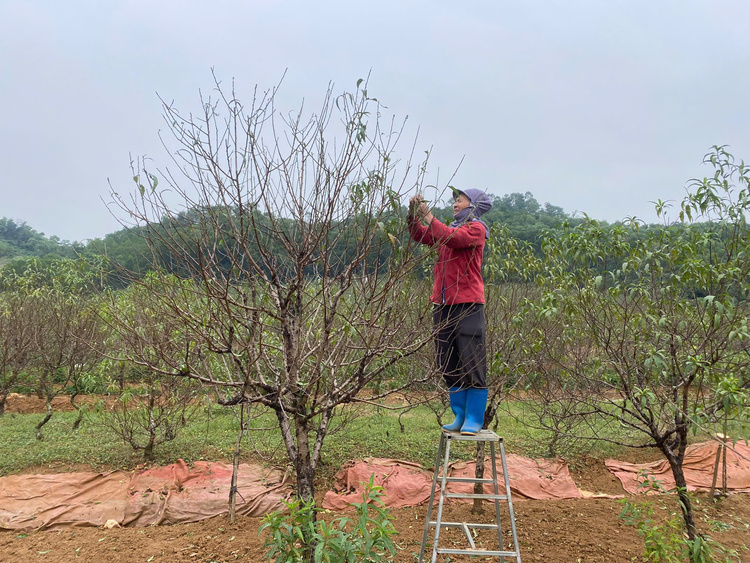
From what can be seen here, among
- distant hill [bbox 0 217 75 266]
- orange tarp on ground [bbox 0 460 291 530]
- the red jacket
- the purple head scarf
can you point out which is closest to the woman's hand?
the red jacket

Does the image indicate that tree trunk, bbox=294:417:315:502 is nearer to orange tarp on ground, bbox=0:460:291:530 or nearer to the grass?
orange tarp on ground, bbox=0:460:291:530

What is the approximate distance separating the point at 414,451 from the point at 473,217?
490 cm

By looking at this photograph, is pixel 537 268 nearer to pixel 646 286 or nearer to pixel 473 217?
pixel 646 286

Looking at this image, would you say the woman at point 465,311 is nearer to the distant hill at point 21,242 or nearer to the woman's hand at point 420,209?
the woman's hand at point 420,209

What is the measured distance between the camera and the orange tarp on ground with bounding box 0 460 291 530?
16.8 ft

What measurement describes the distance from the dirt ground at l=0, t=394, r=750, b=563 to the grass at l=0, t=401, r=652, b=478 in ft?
3.84

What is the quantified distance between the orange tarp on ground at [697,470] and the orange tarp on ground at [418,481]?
845mm

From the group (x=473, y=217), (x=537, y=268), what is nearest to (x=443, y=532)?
(x=537, y=268)

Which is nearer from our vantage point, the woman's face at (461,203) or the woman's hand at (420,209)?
the woman's hand at (420,209)

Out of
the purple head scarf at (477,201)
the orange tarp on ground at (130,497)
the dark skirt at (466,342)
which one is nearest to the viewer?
→ the dark skirt at (466,342)

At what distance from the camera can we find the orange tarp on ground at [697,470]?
6230 millimetres

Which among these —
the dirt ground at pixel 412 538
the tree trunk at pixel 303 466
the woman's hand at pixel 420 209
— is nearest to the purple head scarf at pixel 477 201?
the woman's hand at pixel 420 209

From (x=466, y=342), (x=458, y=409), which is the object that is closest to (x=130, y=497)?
(x=458, y=409)

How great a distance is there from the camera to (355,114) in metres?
2.95
